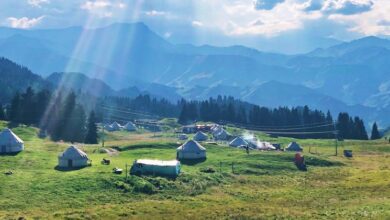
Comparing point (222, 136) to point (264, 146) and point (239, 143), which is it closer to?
point (264, 146)

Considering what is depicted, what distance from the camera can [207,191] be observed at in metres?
77.6

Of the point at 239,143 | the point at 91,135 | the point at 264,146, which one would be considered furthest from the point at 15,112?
the point at 264,146

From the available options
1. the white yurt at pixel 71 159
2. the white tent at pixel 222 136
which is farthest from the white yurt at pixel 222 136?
the white yurt at pixel 71 159

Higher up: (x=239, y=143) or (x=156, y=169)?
(x=239, y=143)

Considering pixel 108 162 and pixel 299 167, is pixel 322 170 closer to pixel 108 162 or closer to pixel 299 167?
pixel 299 167

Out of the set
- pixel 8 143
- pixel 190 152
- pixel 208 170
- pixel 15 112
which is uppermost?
pixel 15 112

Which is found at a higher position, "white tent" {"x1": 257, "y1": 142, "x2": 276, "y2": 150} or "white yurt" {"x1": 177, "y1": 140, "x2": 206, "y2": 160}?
"white tent" {"x1": 257, "y1": 142, "x2": 276, "y2": 150}

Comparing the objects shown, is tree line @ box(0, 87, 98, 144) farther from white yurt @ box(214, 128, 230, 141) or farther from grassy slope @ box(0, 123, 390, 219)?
grassy slope @ box(0, 123, 390, 219)

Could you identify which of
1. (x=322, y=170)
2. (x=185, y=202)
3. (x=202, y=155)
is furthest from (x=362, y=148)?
(x=185, y=202)

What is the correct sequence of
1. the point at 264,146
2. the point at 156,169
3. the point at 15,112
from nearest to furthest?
the point at 156,169 < the point at 264,146 < the point at 15,112

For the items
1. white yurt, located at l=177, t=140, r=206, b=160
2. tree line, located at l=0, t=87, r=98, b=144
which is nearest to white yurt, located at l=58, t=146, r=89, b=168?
white yurt, located at l=177, t=140, r=206, b=160

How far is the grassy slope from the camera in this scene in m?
63.0

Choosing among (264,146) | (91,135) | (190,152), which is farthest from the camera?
(91,135)

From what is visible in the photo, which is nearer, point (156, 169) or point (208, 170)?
point (156, 169)
